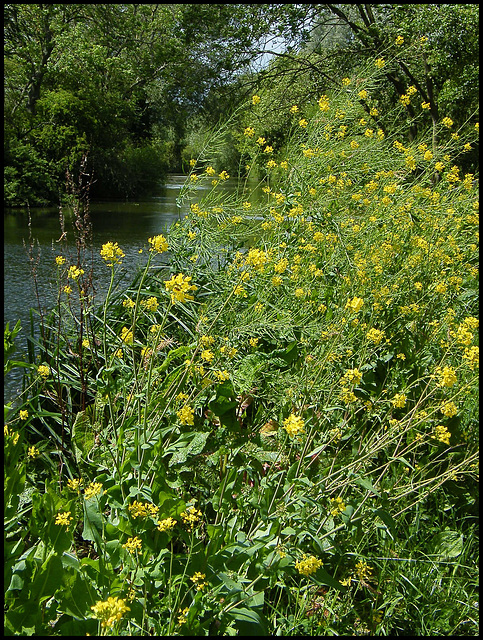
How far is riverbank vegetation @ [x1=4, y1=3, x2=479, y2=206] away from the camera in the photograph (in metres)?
8.41

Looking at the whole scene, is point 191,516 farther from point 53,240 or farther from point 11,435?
point 53,240

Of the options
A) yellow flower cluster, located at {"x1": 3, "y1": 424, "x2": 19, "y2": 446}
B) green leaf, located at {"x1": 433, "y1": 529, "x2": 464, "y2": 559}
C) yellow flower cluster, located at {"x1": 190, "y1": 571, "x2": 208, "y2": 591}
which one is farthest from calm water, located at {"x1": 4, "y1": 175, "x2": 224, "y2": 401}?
green leaf, located at {"x1": 433, "y1": 529, "x2": 464, "y2": 559}

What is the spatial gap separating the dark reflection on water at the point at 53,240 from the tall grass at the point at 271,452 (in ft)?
2.40

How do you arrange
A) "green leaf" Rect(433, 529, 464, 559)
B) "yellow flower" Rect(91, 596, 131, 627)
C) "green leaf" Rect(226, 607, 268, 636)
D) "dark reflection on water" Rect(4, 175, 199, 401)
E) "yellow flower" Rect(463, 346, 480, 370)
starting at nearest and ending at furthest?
"yellow flower" Rect(91, 596, 131, 627), "green leaf" Rect(226, 607, 268, 636), "yellow flower" Rect(463, 346, 480, 370), "green leaf" Rect(433, 529, 464, 559), "dark reflection on water" Rect(4, 175, 199, 401)

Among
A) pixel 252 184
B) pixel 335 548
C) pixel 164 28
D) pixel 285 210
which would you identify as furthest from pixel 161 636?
pixel 164 28

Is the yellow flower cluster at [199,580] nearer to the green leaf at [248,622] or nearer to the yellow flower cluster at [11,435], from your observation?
the green leaf at [248,622]

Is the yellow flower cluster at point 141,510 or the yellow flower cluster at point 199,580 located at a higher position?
the yellow flower cluster at point 141,510

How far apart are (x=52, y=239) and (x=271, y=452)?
86.9 inches

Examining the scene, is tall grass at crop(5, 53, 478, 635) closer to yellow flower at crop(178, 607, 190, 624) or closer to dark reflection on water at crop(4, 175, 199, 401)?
yellow flower at crop(178, 607, 190, 624)

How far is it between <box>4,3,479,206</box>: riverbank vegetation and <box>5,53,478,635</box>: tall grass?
89.2 inches

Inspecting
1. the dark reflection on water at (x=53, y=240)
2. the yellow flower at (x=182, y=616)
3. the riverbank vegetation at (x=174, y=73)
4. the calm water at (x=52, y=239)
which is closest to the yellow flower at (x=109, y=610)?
the yellow flower at (x=182, y=616)

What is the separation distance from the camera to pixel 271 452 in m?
1.76

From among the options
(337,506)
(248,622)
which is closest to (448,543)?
(337,506)

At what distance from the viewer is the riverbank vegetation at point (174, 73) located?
841cm
